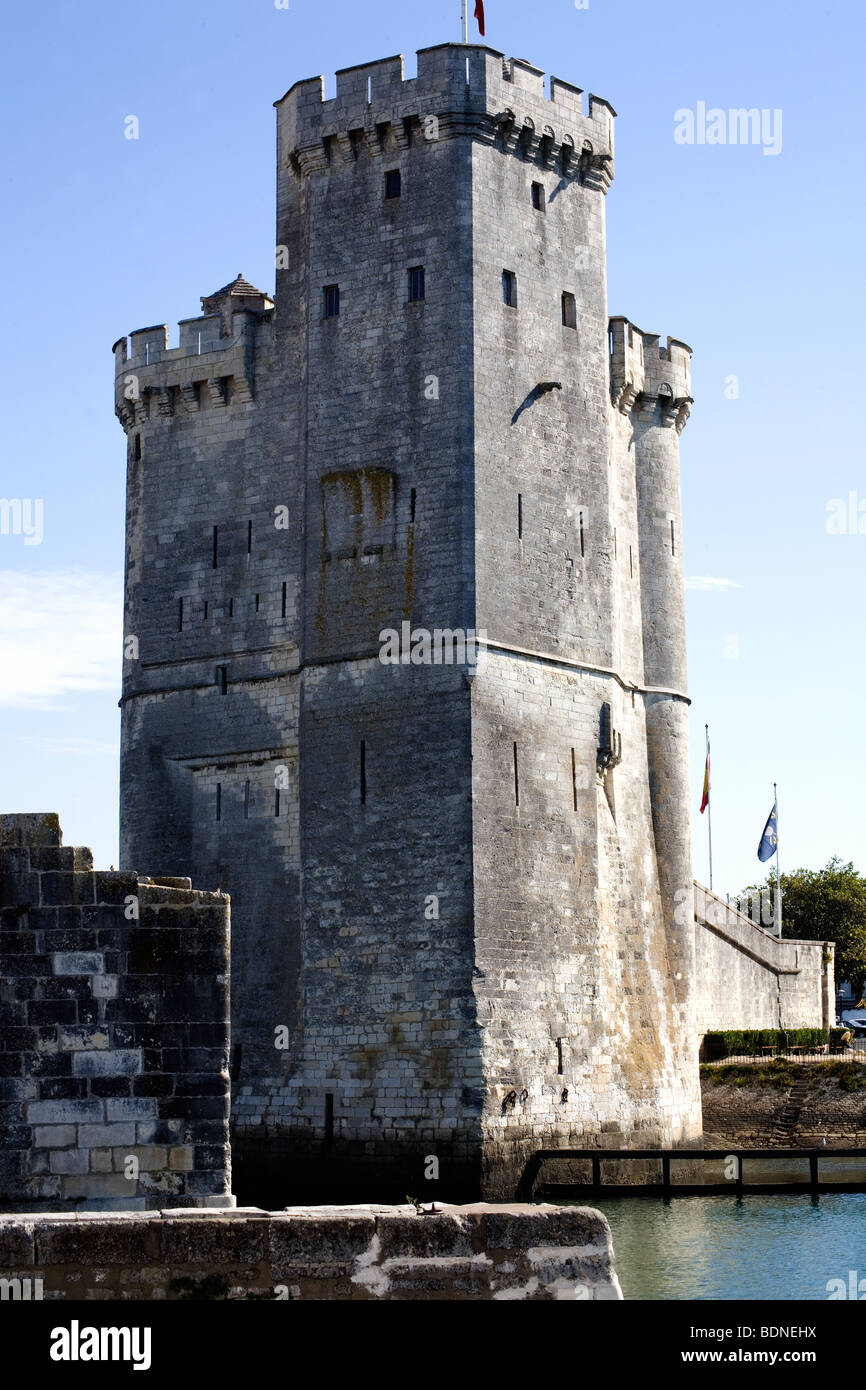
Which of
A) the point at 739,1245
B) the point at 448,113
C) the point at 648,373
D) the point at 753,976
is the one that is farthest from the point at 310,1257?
the point at 753,976

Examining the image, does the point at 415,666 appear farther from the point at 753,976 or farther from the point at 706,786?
the point at 706,786

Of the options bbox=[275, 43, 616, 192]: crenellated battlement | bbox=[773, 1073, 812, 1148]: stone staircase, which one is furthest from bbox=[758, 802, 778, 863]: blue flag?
bbox=[275, 43, 616, 192]: crenellated battlement

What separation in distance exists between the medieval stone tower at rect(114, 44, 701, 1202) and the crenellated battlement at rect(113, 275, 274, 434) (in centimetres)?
8

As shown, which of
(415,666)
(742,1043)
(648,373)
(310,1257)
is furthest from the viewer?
(742,1043)

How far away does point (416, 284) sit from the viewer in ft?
101

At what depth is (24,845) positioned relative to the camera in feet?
40.2

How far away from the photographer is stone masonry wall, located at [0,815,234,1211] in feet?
39.6

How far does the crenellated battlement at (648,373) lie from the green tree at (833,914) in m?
37.6

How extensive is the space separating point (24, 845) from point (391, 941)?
16.8m

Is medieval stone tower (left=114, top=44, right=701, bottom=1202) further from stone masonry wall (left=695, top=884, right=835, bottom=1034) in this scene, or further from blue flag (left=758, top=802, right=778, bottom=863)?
blue flag (left=758, top=802, right=778, bottom=863)

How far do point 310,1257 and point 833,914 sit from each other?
6406 cm

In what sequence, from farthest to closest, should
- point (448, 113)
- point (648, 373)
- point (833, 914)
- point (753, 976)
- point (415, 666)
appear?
1. point (833, 914)
2. point (753, 976)
3. point (648, 373)
4. point (448, 113)
5. point (415, 666)

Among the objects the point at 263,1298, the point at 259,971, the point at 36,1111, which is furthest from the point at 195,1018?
the point at 259,971
